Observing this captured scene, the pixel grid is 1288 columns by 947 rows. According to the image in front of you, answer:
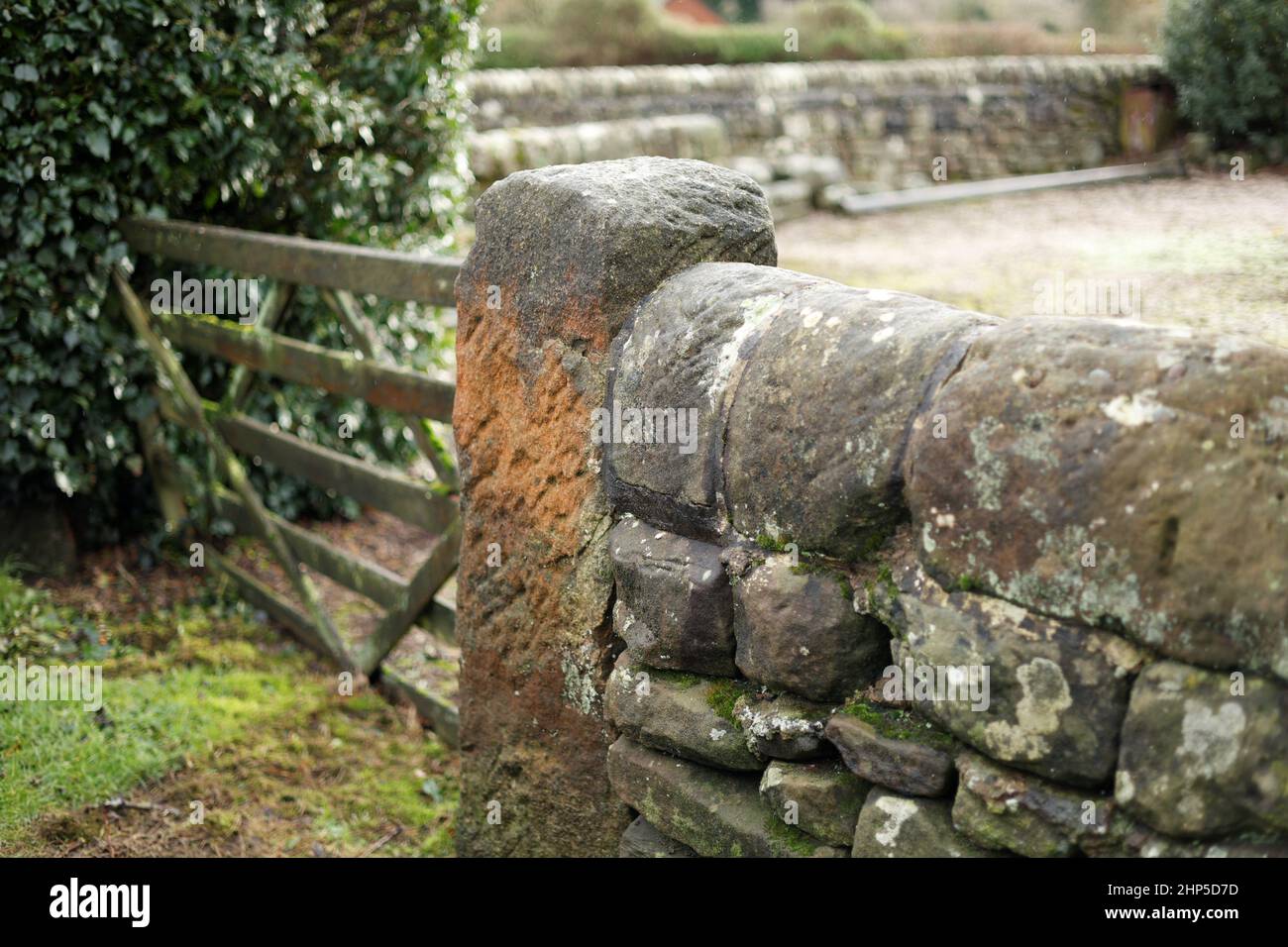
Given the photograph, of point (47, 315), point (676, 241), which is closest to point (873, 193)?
point (47, 315)

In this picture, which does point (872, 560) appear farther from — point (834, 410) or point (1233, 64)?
point (1233, 64)

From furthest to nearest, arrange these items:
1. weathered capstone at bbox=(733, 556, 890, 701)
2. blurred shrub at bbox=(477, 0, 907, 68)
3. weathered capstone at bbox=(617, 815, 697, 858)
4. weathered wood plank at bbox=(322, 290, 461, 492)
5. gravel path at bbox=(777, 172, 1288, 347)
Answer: blurred shrub at bbox=(477, 0, 907, 68)
gravel path at bbox=(777, 172, 1288, 347)
weathered wood plank at bbox=(322, 290, 461, 492)
weathered capstone at bbox=(617, 815, 697, 858)
weathered capstone at bbox=(733, 556, 890, 701)

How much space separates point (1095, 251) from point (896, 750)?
6.36m

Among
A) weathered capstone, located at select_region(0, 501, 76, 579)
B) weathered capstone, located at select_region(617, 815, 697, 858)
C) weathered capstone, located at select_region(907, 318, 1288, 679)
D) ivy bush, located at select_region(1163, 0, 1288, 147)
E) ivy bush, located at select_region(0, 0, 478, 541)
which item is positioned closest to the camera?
weathered capstone, located at select_region(907, 318, 1288, 679)

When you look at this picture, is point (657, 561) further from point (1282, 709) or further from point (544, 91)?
point (544, 91)

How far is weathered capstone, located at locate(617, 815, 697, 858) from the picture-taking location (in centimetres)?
213

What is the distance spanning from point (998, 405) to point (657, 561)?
75 cm

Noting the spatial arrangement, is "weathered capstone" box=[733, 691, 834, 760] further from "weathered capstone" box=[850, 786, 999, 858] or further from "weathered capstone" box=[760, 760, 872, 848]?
"weathered capstone" box=[850, 786, 999, 858]

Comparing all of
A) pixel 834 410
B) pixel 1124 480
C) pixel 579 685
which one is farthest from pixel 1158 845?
pixel 579 685

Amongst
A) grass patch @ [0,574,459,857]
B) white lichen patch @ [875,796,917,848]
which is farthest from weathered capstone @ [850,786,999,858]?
grass patch @ [0,574,459,857]

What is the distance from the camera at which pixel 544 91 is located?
10469 millimetres

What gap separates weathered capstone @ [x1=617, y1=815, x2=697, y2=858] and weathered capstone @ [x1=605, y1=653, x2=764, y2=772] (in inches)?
7.2

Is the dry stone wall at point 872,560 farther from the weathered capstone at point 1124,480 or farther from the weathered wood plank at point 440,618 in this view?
the weathered wood plank at point 440,618

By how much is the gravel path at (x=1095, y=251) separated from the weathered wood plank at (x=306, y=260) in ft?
8.10
